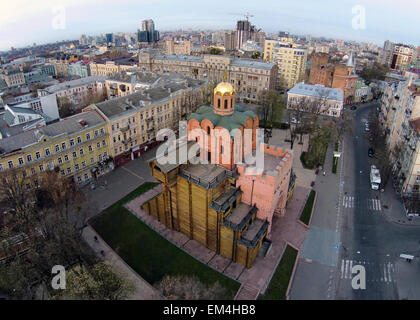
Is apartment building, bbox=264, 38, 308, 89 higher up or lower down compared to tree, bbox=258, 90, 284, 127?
higher up

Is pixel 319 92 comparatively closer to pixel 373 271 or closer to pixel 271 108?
pixel 271 108

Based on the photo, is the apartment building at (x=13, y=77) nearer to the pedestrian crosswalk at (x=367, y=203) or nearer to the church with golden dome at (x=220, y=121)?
the church with golden dome at (x=220, y=121)

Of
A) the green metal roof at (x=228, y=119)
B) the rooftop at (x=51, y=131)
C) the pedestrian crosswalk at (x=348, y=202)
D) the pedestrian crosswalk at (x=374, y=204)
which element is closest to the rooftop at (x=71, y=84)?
the rooftop at (x=51, y=131)

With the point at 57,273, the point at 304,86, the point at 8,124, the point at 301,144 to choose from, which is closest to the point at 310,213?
the point at 301,144

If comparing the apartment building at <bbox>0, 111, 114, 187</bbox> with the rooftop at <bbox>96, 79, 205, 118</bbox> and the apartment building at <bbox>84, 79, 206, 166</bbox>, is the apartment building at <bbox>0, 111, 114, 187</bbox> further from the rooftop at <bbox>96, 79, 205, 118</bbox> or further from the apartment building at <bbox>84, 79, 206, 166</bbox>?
the rooftop at <bbox>96, 79, 205, 118</bbox>

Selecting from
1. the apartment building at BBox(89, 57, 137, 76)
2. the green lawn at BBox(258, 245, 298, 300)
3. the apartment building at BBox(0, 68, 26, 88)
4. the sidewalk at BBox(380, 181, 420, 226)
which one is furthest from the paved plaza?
the apartment building at BBox(0, 68, 26, 88)

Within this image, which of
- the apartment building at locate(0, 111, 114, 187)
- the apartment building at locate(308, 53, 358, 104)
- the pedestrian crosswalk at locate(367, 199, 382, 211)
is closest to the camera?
the apartment building at locate(0, 111, 114, 187)
